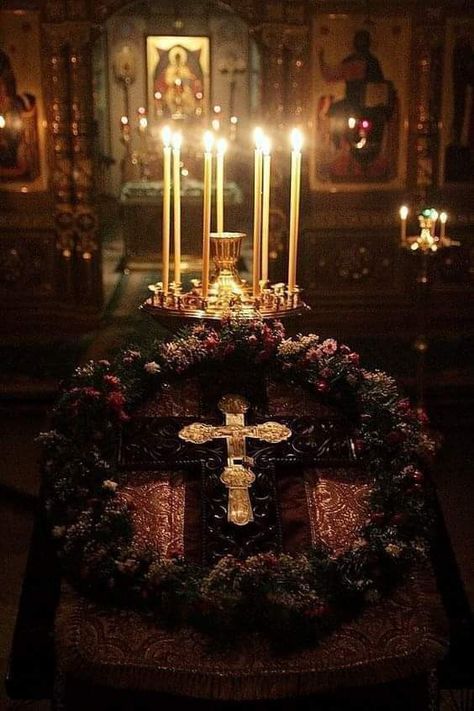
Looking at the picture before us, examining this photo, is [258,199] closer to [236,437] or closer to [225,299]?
[225,299]

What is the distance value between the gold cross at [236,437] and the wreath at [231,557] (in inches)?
7.2

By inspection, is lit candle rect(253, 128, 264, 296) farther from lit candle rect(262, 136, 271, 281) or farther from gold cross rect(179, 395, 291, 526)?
gold cross rect(179, 395, 291, 526)

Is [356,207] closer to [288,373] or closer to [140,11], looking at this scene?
[288,373]

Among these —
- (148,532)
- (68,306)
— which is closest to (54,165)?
(68,306)

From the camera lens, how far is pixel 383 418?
3086mm

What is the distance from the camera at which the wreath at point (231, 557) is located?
250 centimetres

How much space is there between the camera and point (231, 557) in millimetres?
2641

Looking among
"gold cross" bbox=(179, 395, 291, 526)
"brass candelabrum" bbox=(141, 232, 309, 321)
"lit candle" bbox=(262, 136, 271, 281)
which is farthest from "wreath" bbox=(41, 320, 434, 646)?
"lit candle" bbox=(262, 136, 271, 281)

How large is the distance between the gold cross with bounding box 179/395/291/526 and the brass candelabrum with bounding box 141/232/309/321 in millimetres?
314

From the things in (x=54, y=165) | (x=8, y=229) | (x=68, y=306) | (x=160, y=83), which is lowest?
(x=68, y=306)

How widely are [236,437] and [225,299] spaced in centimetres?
60

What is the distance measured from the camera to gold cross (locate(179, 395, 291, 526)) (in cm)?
287

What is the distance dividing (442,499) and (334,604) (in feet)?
10.6

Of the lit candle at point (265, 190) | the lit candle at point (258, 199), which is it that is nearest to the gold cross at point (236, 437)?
the lit candle at point (258, 199)
